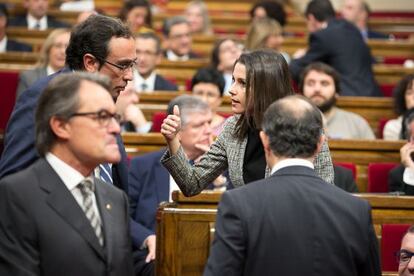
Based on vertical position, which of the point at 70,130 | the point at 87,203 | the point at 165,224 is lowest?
the point at 165,224

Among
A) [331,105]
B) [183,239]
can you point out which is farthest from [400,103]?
[183,239]

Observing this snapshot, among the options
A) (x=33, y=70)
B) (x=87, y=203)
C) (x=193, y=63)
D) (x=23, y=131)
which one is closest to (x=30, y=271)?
(x=87, y=203)

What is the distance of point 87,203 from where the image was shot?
9.70 ft

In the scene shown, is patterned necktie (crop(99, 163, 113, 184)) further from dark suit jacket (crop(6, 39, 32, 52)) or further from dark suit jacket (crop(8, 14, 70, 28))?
dark suit jacket (crop(8, 14, 70, 28))

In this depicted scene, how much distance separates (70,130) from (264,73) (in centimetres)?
116

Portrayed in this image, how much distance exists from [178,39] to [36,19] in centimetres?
177

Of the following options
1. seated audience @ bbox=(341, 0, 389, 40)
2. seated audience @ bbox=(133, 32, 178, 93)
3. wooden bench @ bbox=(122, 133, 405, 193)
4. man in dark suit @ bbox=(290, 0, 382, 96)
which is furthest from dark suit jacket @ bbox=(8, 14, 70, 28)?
wooden bench @ bbox=(122, 133, 405, 193)

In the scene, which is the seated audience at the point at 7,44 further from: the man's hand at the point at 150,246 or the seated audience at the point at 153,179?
the man's hand at the point at 150,246

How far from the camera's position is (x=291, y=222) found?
3.03m

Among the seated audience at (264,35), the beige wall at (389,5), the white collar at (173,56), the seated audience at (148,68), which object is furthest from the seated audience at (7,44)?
the beige wall at (389,5)

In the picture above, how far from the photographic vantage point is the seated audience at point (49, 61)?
7.30 meters

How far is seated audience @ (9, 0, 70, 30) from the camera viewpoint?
400 inches

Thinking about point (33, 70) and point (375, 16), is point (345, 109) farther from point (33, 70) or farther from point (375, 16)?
point (375, 16)

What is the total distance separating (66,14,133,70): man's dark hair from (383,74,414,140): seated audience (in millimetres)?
3590
